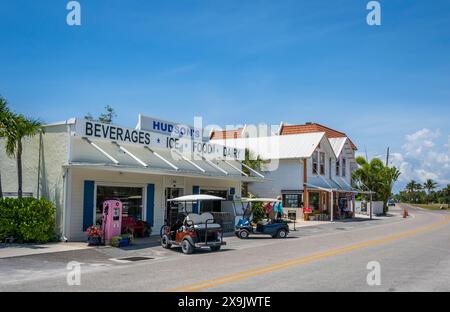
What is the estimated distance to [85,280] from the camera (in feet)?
33.5

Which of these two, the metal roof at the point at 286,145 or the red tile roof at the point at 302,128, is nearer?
the metal roof at the point at 286,145

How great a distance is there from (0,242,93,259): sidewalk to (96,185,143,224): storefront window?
214 cm

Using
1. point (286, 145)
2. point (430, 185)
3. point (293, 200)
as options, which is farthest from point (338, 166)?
point (430, 185)

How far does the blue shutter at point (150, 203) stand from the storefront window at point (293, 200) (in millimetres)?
18463

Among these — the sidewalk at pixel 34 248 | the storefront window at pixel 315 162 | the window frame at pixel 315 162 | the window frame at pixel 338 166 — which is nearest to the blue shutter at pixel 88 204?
the sidewalk at pixel 34 248

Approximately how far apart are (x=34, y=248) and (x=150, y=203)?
662cm

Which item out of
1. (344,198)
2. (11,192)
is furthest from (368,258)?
(344,198)

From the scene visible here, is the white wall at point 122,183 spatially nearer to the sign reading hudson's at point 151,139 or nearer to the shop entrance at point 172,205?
the shop entrance at point 172,205

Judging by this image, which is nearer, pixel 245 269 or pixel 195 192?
pixel 245 269

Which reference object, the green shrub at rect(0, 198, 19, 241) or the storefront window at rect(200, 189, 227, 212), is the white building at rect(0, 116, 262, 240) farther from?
the green shrub at rect(0, 198, 19, 241)

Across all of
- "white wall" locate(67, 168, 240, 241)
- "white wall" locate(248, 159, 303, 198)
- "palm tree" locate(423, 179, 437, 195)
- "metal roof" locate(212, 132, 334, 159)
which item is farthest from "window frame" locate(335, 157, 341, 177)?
"palm tree" locate(423, 179, 437, 195)

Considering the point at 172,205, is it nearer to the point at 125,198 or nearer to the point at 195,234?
the point at 125,198

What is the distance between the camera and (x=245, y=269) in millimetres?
11625

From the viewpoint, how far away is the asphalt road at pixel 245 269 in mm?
9344
